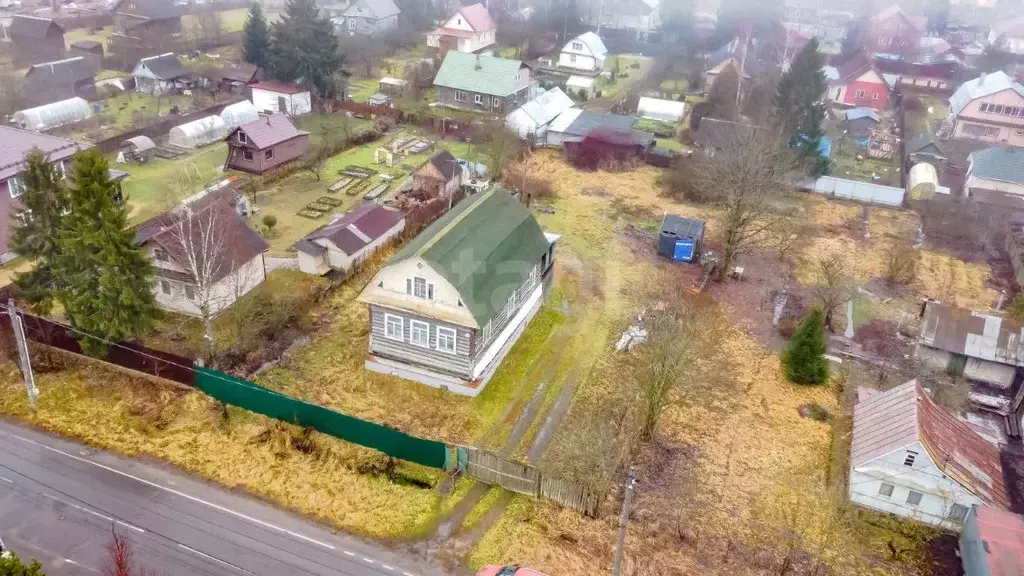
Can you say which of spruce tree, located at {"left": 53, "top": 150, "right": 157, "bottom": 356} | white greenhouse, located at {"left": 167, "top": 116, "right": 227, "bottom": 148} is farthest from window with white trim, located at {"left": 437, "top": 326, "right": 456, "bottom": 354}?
white greenhouse, located at {"left": 167, "top": 116, "right": 227, "bottom": 148}

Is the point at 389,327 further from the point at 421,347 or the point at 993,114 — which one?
the point at 993,114

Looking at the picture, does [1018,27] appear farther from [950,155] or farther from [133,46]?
[133,46]

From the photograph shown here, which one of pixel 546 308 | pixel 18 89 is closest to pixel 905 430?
pixel 546 308

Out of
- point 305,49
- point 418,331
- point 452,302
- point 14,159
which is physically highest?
point 305,49

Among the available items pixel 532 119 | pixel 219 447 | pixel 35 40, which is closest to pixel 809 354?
pixel 219 447

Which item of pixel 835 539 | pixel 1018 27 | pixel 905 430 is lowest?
pixel 835 539
